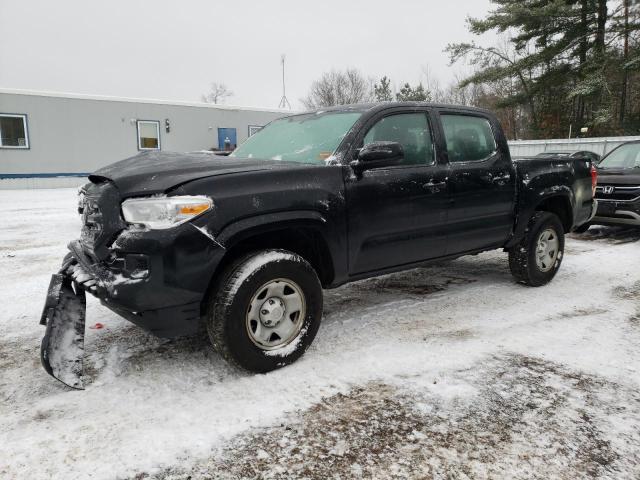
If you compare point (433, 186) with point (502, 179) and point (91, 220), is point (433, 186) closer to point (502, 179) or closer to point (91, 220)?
point (502, 179)

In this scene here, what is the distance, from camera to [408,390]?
287 cm

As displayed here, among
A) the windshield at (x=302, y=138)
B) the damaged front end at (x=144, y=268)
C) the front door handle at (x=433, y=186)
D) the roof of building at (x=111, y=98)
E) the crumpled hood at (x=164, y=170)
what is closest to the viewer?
the damaged front end at (x=144, y=268)

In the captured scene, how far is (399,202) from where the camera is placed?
369 cm

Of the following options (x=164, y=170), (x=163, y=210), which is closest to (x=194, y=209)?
(x=163, y=210)

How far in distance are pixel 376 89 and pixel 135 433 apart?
53707 mm

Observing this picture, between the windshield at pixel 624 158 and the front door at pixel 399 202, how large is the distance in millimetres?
6311

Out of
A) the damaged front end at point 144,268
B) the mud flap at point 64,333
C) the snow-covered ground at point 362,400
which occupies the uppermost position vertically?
the damaged front end at point 144,268

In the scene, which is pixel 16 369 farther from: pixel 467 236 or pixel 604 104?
pixel 604 104

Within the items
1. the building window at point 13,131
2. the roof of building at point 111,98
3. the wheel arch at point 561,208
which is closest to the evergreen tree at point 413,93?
the roof of building at point 111,98

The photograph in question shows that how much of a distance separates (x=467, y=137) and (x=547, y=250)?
5.47ft

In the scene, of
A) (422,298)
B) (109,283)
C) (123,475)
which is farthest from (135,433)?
(422,298)

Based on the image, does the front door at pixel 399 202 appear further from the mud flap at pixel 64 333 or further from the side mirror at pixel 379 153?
the mud flap at pixel 64 333

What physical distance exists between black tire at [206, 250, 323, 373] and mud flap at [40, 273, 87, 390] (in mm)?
845

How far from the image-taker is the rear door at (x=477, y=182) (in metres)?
4.17
